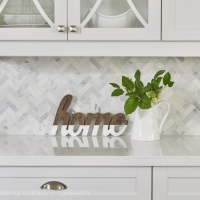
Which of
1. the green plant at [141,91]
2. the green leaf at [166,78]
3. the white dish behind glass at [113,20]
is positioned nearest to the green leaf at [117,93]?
the green plant at [141,91]

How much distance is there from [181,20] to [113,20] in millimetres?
336

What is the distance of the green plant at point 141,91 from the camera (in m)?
2.05

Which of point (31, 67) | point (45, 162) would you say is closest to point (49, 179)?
point (45, 162)

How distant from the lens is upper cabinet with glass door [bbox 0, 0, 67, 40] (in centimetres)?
198

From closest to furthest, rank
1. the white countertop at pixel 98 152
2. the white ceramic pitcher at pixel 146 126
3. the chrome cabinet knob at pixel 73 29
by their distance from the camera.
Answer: the white countertop at pixel 98 152
the chrome cabinet knob at pixel 73 29
the white ceramic pitcher at pixel 146 126

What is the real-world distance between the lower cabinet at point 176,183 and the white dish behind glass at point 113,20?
0.73 meters

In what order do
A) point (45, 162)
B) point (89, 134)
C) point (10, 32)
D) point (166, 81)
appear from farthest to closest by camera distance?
point (89, 134) < point (166, 81) < point (10, 32) < point (45, 162)

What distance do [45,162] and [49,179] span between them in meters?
0.08

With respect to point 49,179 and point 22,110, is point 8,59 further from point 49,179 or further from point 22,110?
point 49,179

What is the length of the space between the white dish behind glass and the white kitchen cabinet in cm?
16

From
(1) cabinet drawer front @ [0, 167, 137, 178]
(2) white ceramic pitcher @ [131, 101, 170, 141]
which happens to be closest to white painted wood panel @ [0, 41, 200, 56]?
(2) white ceramic pitcher @ [131, 101, 170, 141]

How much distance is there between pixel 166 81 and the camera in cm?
216

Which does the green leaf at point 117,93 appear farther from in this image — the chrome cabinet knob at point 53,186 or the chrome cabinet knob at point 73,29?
the chrome cabinet knob at point 53,186

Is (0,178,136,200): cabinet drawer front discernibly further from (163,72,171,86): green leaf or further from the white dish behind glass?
the white dish behind glass
